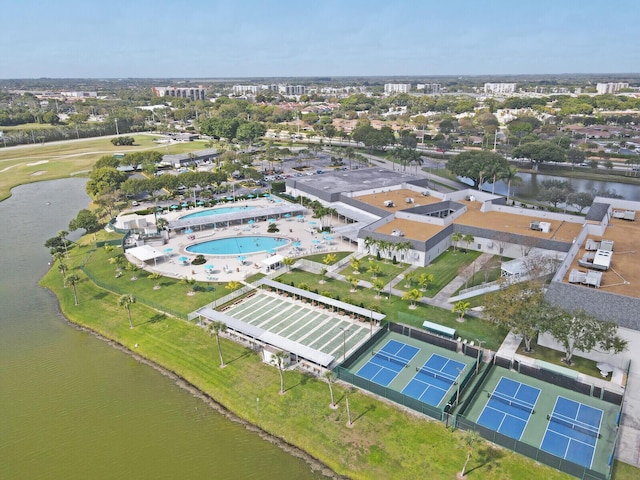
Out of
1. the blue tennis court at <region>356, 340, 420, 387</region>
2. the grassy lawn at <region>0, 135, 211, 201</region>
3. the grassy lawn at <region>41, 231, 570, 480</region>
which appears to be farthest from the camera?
the grassy lawn at <region>0, 135, 211, 201</region>

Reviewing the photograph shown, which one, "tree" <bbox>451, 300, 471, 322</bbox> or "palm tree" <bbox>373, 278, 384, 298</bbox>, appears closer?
"tree" <bbox>451, 300, 471, 322</bbox>

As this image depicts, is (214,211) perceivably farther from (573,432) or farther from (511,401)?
(573,432)

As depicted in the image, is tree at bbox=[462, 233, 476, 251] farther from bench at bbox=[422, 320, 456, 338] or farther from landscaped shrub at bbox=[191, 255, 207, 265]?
landscaped shrub at bbox=[191, 255, 207, 265]

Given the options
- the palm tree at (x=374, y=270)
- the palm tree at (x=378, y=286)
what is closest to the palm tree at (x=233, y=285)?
the palm tree at (x=378, y=286)

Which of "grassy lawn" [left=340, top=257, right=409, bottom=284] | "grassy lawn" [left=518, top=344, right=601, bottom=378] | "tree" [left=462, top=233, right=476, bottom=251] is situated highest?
"tree" [left=462, top=233, right=476, bottom=251]

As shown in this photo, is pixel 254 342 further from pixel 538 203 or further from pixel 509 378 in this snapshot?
pixel 538 203

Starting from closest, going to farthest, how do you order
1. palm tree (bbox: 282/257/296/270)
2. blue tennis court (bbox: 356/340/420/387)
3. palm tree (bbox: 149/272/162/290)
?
1. blue tennis court (bbox: 356/340/420/387)
2. palm tree (bbox: 149/272/162/290)
3. palm tree (bbox: 282/257/296/270)

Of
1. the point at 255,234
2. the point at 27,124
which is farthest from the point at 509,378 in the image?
the point at 27,124

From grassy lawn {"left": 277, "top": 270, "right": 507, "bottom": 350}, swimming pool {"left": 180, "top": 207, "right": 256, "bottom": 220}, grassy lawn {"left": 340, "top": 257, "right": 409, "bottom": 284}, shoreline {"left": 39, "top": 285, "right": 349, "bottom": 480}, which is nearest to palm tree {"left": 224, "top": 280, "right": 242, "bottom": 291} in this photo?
grassy lawn {"left": 277, "top": 270, "right": 507, "bottom": 350}

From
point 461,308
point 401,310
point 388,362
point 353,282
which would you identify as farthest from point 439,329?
point 353,282
